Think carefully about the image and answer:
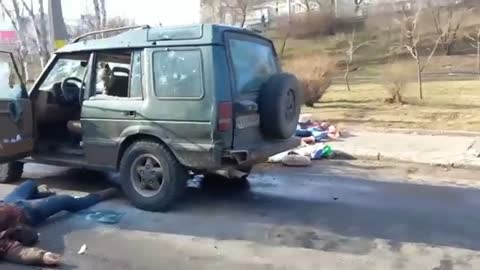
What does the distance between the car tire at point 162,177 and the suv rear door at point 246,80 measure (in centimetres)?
72

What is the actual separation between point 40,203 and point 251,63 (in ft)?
8.91

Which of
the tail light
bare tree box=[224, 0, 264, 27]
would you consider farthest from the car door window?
bare tree box=[224, 0, 264, 27]

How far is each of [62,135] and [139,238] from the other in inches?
110

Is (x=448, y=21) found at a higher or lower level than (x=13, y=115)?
higher

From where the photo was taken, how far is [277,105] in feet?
20.4

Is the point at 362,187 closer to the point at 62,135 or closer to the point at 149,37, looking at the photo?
the point at 149,37

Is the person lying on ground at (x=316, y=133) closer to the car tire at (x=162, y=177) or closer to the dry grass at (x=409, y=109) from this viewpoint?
the dry grass at (x=409, y=109)

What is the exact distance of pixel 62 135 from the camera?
7523mm

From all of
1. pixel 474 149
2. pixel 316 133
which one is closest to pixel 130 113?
pixel 316 133

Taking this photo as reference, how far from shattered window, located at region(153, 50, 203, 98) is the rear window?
1.40ft

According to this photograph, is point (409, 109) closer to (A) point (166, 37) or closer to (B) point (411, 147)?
(B) point (411, 147)

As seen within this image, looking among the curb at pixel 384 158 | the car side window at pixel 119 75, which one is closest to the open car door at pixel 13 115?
the car side window at pixel 119 75

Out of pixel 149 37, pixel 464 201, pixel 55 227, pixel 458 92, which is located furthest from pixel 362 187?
pixel 458 92

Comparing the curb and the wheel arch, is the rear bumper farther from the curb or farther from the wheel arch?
the curb
